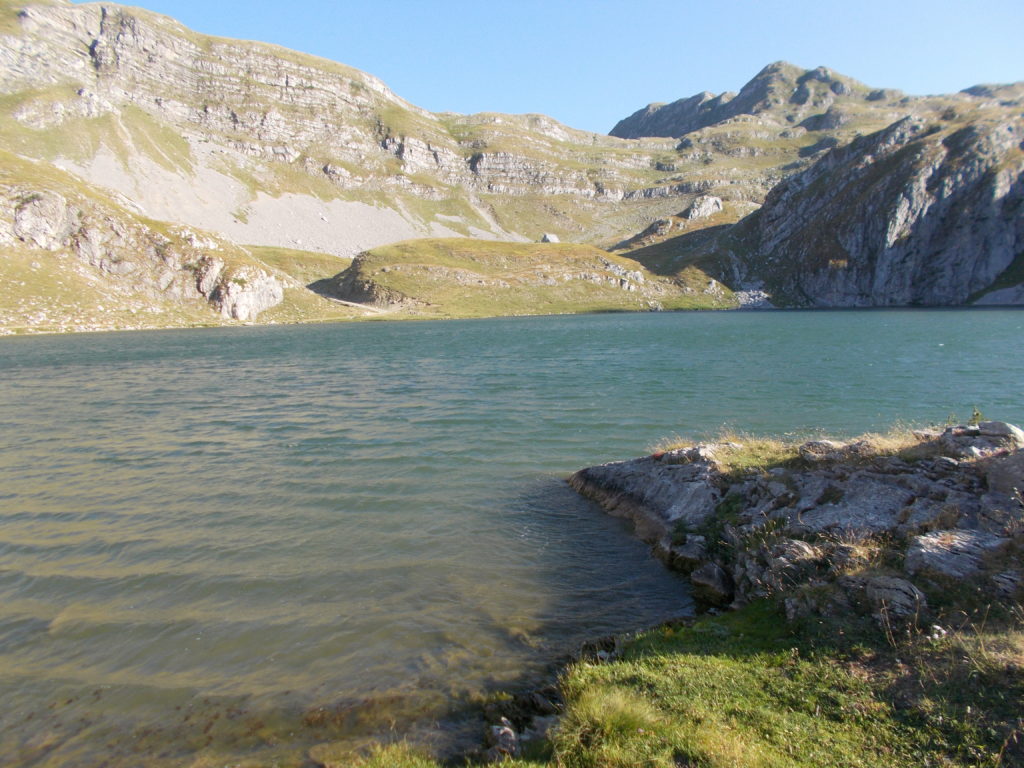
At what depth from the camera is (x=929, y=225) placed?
175 metres

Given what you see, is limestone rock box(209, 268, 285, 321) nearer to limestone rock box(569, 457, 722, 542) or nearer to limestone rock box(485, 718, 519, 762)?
limestone rock box(569, 457, 722, 542)

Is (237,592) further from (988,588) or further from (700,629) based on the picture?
(988,588)

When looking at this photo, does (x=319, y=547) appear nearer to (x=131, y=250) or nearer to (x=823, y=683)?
(x=823, y=683)

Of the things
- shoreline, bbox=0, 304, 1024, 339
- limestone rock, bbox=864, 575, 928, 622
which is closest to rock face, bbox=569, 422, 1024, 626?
limestone rock, bbox=864, 575, 928, 622

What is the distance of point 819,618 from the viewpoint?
→ 32.3 ft

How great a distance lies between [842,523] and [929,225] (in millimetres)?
216667

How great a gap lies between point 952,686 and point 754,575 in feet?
16.3

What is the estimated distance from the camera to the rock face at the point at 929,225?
6452 inches

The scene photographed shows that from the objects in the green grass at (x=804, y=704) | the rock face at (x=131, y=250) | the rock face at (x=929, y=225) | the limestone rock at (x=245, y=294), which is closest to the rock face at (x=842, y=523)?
the green grass at (x=804, y=704)

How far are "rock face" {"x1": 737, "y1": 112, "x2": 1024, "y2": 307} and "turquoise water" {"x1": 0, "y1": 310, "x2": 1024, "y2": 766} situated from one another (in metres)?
170

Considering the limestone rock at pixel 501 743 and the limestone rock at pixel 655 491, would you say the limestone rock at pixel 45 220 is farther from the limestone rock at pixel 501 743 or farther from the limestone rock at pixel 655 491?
the limestone rock at pixel 501 743

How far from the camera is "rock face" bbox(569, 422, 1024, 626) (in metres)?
9.80

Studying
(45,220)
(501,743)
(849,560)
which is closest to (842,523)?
(849,560)

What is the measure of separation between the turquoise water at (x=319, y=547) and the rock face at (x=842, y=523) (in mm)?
1473
